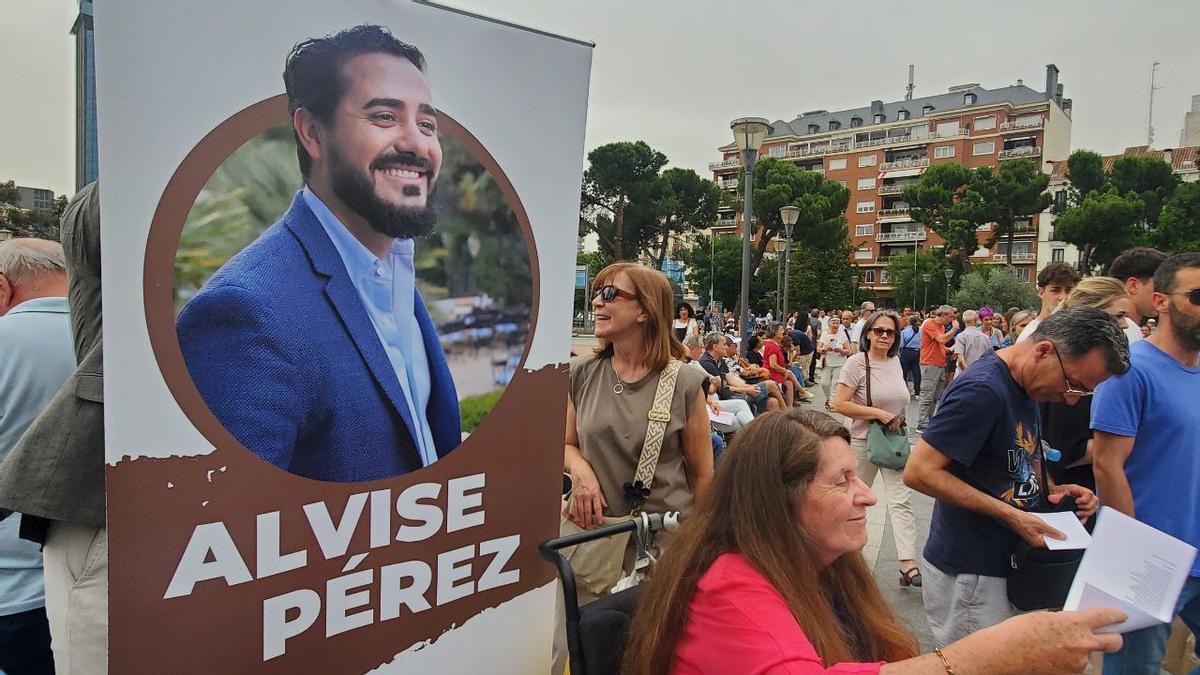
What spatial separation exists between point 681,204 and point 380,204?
4816 centimetres

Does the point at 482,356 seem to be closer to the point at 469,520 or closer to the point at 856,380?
the point at 469,520

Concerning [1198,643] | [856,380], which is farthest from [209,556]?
[856,380]

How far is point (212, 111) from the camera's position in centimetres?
109

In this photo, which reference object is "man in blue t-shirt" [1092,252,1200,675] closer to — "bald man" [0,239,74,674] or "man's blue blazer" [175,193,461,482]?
"man's blue blazer" [175,193,461,482]

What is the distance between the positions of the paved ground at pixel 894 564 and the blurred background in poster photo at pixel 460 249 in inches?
85.2

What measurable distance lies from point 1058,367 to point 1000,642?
122cm

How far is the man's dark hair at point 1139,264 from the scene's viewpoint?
135 inches

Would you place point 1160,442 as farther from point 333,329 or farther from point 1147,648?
point 333,329

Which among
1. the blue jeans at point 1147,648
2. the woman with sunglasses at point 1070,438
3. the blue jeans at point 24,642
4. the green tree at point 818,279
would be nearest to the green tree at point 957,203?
the green tree at point 818,279

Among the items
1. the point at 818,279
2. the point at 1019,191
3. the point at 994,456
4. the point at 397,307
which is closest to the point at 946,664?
the point at 994,456

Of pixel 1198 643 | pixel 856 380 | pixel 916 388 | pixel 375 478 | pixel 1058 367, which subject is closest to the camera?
pixel 375 478

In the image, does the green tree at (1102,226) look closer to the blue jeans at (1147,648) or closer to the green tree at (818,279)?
the green tree at (818,279)

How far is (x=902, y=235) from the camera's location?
6469cm

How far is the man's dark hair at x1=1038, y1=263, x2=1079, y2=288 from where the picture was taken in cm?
433
